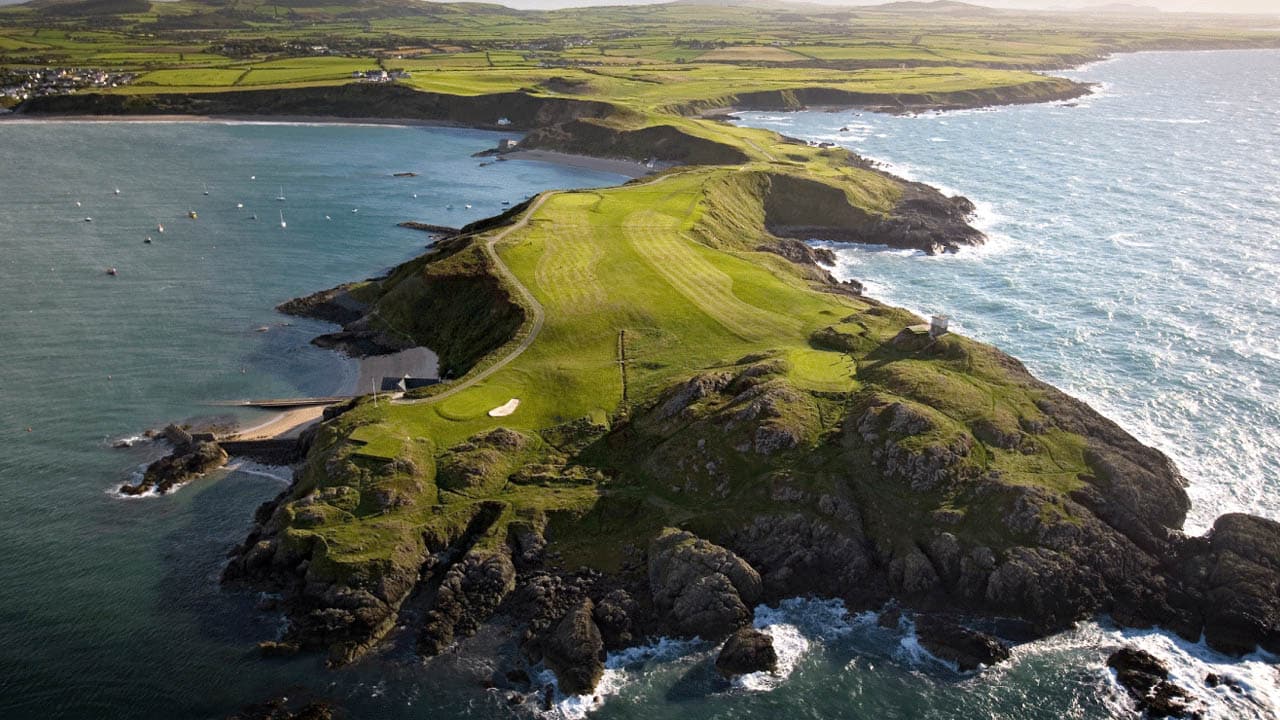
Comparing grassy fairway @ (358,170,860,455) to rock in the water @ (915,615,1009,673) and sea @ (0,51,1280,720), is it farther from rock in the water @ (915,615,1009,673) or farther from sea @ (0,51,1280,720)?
rock in the water @ (915,615,1009,673)

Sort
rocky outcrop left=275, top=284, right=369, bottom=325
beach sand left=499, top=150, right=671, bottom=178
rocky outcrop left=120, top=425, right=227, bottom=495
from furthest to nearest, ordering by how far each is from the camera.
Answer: beach sand left=499, top=150, right=671, bottom=178 < rocky outcrop left=275, top=284, right=369, bottom=325 < rocky outcrop left=120, top=425, right=227, bottom=495

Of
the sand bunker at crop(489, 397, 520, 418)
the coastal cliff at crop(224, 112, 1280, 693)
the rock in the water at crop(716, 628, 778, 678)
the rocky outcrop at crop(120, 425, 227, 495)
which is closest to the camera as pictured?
the rock in the water at crop(716, 628, 778, 678)

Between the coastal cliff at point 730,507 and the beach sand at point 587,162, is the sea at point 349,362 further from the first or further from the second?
the beach sand at point 587,162

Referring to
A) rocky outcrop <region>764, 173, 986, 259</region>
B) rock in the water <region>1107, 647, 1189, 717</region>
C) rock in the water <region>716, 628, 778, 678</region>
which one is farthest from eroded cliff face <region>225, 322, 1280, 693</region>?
rocky outcrop <region>764, 173, 986, 259</region>

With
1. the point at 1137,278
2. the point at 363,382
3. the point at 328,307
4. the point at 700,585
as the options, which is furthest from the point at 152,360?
the point at 1137,278

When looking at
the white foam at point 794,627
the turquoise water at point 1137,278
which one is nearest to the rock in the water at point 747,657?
the white foam at point 794,627

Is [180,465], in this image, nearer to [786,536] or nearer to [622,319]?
[622,319]

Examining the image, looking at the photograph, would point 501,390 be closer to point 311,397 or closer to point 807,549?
point 311,397
